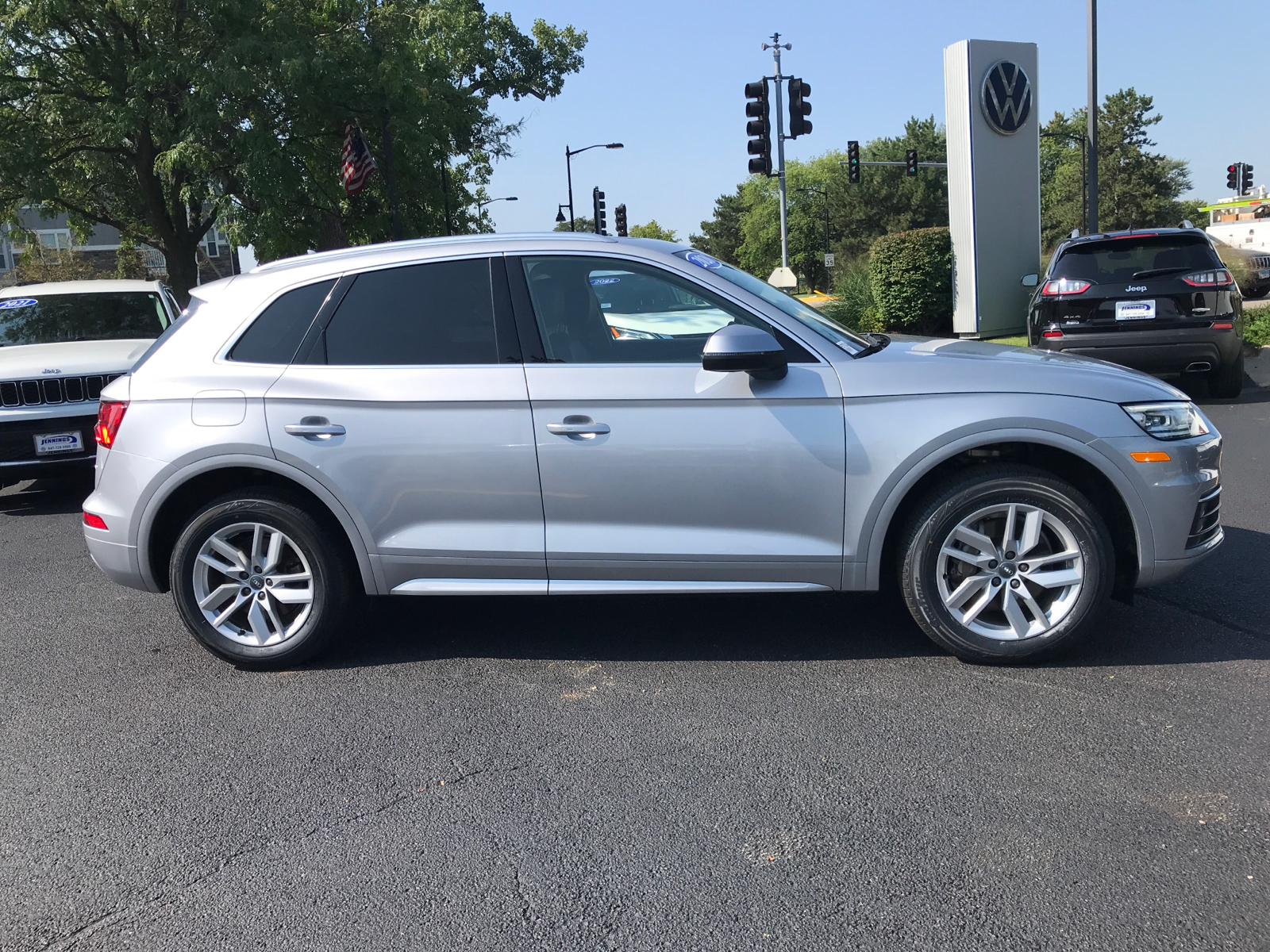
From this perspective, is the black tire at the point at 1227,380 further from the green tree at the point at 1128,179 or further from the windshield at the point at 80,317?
the green tree at the point at 1128,179

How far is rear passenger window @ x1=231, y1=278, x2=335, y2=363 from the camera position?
451 centimetres

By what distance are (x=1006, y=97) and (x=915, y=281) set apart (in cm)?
356

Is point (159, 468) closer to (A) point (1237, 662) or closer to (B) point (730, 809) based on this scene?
(B) point (730, 809)

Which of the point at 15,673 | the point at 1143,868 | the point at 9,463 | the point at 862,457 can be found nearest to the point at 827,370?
the point at 862,457

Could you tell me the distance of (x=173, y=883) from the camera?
2.96m

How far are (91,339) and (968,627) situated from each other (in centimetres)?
819

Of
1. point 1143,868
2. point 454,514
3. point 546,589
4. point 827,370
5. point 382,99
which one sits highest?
point 382,99

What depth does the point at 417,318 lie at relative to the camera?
4.45 meters

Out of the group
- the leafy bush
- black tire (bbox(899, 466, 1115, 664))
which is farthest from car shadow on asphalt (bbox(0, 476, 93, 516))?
the leafy bush

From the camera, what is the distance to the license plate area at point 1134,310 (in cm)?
1005

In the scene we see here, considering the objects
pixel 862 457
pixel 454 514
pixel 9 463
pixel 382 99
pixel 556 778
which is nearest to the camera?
pixel 556 778

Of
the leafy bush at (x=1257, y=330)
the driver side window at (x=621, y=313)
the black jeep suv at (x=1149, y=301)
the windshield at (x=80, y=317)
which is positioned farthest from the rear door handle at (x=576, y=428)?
Result: the leafy bush at (x=1257, y=330)

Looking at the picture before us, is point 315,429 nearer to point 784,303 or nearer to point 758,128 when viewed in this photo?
point 784,303

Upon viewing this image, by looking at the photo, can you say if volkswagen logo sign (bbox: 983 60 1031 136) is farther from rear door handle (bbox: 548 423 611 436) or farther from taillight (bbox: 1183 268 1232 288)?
rear door handle (bbox: 548 423 611 436)
